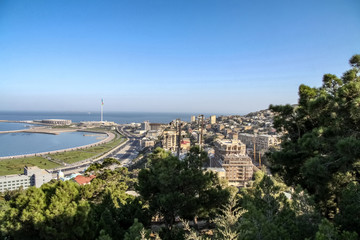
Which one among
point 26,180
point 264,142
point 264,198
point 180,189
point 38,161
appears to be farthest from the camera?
point 264,142

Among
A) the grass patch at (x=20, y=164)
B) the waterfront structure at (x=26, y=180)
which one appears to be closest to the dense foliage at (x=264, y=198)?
the waterfront structure at (x=26, y=180)

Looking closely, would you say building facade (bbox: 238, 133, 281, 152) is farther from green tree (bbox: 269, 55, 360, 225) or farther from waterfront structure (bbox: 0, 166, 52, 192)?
green tree (bbox: 269, 55, 360, 225)

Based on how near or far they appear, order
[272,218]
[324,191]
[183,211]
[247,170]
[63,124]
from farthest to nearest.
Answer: [63,124] → [247,170] → [183,211] → [324,191] → [272,218]

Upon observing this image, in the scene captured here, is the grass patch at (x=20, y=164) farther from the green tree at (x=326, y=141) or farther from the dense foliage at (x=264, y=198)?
the green tree at (x=326, y=141)

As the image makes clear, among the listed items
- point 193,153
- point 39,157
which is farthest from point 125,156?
point 193,153

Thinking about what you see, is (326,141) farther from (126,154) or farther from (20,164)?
(126,154)

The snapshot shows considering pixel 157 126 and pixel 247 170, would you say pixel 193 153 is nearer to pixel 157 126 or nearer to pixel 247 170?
pixel 247 170

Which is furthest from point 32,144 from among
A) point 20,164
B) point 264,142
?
point 264,142

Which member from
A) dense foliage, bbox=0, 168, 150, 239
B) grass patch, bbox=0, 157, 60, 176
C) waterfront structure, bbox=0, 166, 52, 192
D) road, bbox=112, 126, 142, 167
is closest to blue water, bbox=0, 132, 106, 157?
grass patch, bbox=0, 157, 60, 176
